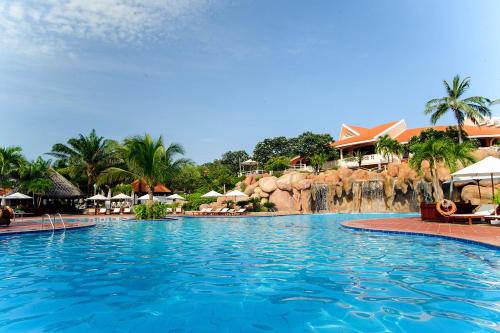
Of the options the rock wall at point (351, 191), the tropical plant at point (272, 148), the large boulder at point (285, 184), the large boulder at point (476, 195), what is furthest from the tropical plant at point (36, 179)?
the tropical plant at point (272, 148)

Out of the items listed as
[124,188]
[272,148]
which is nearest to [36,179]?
[124,188]

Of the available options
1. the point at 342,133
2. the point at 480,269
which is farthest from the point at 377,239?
the point at 342,133

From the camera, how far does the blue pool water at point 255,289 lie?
4.06 m

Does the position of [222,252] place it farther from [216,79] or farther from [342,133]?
[342,133]

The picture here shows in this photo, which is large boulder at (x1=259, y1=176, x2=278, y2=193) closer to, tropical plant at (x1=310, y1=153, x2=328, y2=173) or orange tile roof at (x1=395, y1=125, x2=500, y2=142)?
tropical plant at (x1=310, y1=153, x2=328, y2=173)

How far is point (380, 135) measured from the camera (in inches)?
1644

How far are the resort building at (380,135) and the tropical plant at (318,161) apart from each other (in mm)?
2033

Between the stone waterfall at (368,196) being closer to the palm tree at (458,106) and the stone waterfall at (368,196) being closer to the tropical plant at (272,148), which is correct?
the palm tree at (458,106)

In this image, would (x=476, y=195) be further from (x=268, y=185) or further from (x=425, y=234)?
(x=268, y=185)

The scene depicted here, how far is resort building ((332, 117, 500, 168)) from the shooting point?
37688mm

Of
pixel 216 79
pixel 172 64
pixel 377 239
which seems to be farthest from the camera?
pixel 216 79

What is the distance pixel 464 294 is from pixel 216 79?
2088cm

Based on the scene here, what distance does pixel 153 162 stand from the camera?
79.8ft

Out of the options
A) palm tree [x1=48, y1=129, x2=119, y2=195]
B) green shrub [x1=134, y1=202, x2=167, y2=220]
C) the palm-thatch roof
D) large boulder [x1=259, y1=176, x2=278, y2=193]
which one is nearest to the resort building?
large boulder [x1=259, y1=176, x2=278, y2=193]
